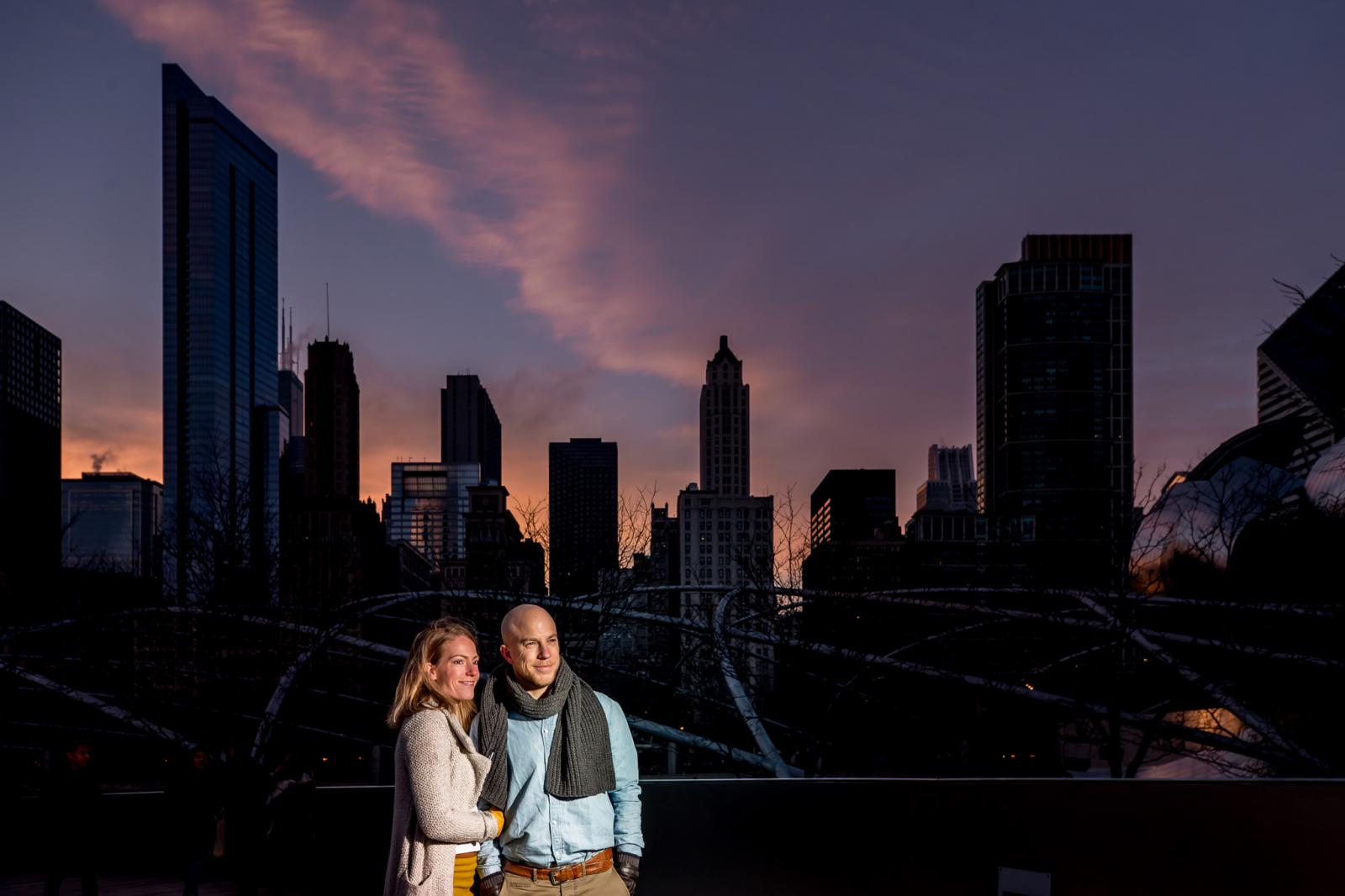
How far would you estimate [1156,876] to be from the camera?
13.3 feet

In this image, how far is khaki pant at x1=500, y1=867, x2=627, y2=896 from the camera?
2.51 metres

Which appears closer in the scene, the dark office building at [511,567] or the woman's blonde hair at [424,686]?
the woman's blonde hair at [424,686]

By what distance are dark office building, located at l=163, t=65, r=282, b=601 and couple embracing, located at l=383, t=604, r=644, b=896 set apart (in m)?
126

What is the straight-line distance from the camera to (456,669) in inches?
97.3

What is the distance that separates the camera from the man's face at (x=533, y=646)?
100.0 inches

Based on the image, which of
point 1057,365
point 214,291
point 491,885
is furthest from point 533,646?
point 214,291

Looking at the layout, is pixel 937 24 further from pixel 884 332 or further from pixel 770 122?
pixel 884 332

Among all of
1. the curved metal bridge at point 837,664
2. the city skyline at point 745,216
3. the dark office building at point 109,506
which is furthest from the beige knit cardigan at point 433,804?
the dark office building at point 109,506

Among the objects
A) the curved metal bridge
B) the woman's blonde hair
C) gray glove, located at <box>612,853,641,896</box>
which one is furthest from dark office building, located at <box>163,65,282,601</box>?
gray glove, located at <box>612,853,641,896</box>

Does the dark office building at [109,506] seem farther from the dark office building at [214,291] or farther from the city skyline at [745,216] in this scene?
the city skyline at [745,216]

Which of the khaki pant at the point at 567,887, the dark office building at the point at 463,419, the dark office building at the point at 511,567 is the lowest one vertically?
the dark office building at the point at 511,567

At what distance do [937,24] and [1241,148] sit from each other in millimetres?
7145

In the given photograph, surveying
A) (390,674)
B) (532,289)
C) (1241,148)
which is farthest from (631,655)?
(532,289)

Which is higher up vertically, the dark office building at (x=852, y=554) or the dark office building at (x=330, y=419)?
the dark office building at (x=330, y=419)
